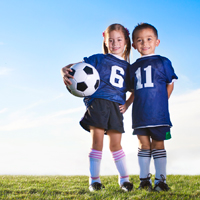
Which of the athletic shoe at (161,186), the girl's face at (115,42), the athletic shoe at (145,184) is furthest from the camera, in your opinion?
the girl's face at (115,42)

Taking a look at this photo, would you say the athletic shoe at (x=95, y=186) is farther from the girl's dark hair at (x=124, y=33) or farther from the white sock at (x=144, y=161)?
the girl's dark hair at (x=124, y=33)

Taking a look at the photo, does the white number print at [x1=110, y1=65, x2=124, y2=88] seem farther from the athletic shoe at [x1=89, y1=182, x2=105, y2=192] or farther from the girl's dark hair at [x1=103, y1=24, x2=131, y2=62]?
the athletic shoe at [x1=89, y1=182, x2=105, y2=192]

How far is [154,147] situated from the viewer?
371 cm

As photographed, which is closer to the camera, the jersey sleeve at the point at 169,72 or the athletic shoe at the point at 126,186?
the athletic shoe at the point at 126,186

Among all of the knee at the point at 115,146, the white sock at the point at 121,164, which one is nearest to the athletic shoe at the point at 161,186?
the white sock at the point at 121,164

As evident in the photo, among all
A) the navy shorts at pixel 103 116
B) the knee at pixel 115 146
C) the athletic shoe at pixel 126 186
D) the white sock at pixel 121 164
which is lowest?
the athletic shoe at pixel 126 186

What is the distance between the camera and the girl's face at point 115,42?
396cm

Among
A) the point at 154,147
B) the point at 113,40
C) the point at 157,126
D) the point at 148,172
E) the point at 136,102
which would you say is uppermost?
the point at 113,40

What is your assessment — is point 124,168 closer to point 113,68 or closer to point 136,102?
point 136,102

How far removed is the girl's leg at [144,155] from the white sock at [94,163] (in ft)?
1.95

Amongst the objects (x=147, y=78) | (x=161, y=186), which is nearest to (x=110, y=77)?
(x=147, y=78)

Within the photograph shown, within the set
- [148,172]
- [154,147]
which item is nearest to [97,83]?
[154,147]

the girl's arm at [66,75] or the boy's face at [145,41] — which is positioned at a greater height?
the boy's face at [145,41]

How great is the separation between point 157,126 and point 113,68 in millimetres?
1066
